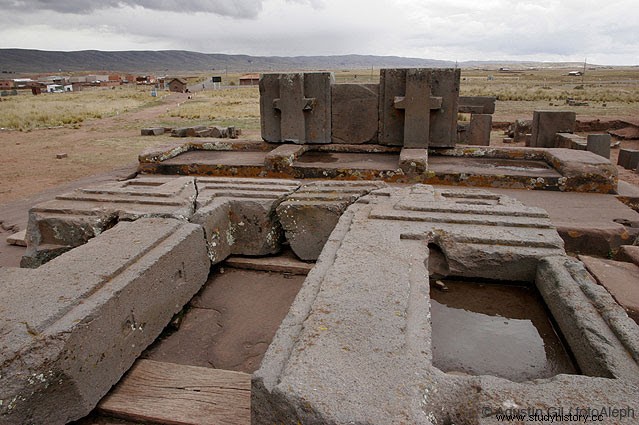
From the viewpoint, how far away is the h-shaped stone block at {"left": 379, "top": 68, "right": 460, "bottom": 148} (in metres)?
6.43

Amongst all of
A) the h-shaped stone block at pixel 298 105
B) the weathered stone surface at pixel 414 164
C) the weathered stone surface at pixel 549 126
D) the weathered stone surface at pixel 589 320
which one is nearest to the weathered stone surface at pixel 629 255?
the weathered stone surface at pixel 589 320

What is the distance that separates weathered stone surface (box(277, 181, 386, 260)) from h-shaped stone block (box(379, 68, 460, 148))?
257 cm

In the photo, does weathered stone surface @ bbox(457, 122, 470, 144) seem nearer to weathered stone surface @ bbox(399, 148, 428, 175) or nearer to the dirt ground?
the dirt ground

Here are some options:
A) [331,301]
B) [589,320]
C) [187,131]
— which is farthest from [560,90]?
[331,301]

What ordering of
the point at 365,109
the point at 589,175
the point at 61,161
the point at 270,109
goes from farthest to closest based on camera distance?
the point at 61,161 < the point at 270,109 < the point at 365,109 < the point at 589,175

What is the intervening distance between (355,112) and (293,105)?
0.95 meters

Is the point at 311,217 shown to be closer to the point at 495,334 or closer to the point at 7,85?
the point at 495,334

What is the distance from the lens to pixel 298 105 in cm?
683

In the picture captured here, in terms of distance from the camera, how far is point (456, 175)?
18.5 feet

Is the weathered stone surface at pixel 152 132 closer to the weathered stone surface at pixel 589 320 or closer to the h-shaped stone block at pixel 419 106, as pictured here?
the h-shaped stone block at pixel 419 106

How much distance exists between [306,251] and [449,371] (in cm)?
214

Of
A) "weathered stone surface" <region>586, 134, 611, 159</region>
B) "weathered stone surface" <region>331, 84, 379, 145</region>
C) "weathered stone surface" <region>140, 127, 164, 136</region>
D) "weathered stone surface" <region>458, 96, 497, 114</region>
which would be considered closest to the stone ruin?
"weathered stone surface" <region>331, 84, 379, 145</region>

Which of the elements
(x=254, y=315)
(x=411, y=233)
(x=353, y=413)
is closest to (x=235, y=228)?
(x=254, y=315)

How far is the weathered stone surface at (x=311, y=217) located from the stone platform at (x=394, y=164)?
1625mm
